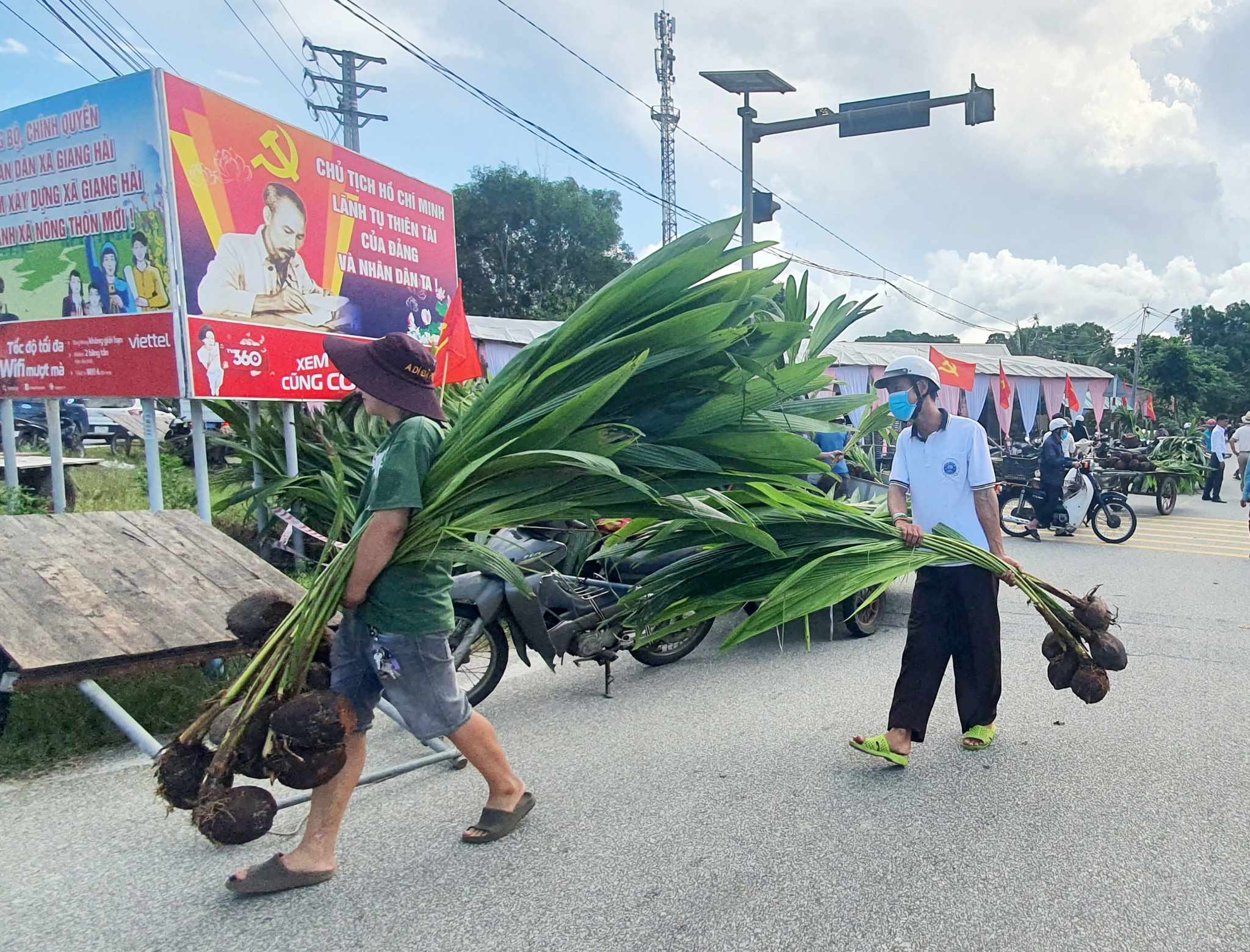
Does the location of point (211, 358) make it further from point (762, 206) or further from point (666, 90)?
point (666, 90)

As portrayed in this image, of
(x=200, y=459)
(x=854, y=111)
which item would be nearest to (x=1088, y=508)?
(x=854, y=111)

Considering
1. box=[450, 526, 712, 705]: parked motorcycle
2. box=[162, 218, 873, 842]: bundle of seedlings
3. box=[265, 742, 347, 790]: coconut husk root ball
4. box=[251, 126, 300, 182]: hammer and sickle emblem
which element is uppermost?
box=[251, 126, 300, 182]: hammer and sickle emblem

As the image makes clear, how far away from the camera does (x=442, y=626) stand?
2682 mm

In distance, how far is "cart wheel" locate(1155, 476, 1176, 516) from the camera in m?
13.7

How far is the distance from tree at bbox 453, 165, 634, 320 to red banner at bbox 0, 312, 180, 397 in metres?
25.2

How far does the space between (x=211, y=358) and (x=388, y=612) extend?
3.62 m

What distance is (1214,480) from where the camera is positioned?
1573 cm

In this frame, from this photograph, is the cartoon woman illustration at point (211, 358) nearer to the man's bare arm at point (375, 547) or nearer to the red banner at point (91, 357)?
the red banner at point (91, 357)

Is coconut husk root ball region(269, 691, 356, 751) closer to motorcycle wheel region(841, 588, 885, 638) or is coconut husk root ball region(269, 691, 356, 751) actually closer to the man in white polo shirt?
the man in white polo shirt

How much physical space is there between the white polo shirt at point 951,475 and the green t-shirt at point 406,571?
202 cm

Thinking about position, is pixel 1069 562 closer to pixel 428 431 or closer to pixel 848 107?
pixel 848 107

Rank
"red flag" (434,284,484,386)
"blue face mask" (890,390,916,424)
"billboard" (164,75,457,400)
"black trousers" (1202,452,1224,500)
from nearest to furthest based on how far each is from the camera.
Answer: "blue face mask" (890,390,916,424) → "billboard" (164,75,457,400) → "red flag" (434,284,484,386) → "black trousers" (1202,452,1224,500)

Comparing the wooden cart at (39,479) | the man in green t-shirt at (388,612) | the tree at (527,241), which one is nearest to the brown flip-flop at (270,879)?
the man in green t-shirt at (388,612)

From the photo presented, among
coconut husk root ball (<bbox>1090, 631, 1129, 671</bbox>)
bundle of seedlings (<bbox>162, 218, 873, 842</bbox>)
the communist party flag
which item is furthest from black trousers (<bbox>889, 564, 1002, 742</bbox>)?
the communist party flag
